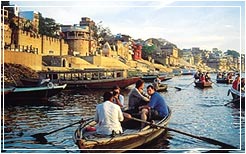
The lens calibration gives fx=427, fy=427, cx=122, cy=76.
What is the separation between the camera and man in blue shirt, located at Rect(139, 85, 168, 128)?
6477 millimetres

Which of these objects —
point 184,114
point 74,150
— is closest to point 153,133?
point 74,150

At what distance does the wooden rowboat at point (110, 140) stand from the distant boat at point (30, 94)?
5632 mm

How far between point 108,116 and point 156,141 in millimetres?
1616

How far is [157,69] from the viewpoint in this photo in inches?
1335

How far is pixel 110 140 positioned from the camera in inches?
209

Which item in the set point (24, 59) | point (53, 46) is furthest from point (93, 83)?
point (53, 46)

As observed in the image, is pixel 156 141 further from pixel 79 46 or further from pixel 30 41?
pixel 79 46

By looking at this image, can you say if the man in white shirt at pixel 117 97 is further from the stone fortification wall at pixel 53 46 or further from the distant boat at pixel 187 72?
the distant boat at pixel 187 72

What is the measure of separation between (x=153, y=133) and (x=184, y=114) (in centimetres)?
386

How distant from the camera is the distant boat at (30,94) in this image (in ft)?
37.3

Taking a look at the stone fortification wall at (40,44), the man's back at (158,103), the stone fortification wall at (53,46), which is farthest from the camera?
the stone fortification wall at (53,46)

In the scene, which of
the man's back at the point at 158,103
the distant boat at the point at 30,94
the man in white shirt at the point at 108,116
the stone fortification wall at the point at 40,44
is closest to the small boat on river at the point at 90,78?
the distant boat at the point at 30,94

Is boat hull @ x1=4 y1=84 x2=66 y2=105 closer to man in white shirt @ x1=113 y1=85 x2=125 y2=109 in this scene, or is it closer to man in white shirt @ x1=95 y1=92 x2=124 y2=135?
man in white shirt @ x1=113 y1=85 x2=125 y2=109

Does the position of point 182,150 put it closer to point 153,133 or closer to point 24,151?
point 153,133
